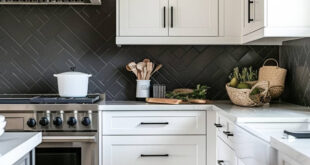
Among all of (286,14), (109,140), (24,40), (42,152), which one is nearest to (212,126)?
(109,140)

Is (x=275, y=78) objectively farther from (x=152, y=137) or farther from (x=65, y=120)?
(x=65, y=120)

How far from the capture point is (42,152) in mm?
2562

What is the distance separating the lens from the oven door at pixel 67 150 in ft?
8.26

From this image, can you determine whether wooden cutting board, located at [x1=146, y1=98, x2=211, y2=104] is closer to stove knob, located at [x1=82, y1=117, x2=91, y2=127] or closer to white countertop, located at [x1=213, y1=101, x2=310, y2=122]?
white countertop, located at [x1=213, y1=101, x2=310, y2=122]

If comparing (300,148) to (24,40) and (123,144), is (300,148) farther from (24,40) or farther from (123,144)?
(24,40)

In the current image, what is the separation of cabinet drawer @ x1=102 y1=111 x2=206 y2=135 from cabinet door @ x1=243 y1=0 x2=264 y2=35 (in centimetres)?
69

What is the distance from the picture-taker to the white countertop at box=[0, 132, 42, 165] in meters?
1.17

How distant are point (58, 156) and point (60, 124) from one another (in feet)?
0.70

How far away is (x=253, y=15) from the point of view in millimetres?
2678

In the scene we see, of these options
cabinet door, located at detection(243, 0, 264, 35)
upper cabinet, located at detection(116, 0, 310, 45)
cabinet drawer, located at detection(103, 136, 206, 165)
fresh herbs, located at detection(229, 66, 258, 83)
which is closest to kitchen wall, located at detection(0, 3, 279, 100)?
fresh herbs, located at detection(229, 66, 258, 83)

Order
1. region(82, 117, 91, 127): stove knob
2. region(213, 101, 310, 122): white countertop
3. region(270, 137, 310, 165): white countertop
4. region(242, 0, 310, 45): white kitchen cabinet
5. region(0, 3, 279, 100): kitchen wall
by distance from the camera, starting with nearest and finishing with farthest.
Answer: region(270, 137, 310, 165): white countertop < region(213, 101, 310, 122): white countertop < region(242, 0, 310, 45): white kitchen cabinet < region(82, 117, 91, 127): stove knob < region(0, 3, 279, 100): kitchen wall

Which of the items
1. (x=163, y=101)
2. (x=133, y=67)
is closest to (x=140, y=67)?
(x=133, y=67)

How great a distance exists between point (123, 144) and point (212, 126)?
642mm

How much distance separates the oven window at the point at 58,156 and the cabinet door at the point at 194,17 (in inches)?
44.4
